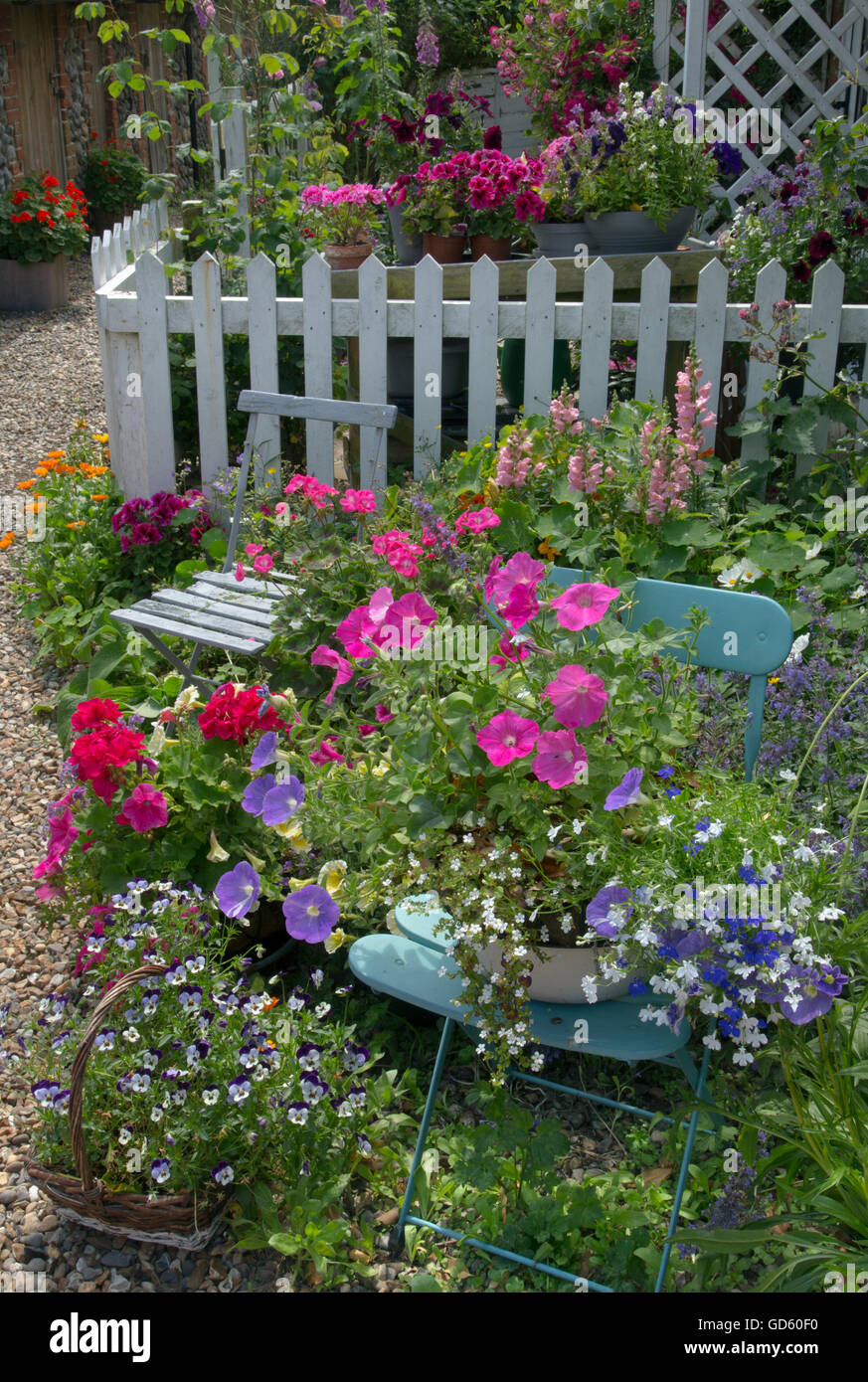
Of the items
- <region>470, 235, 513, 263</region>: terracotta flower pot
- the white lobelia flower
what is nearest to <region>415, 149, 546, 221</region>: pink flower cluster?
<region>470, 235, 513, 263</region>: terracotta flower pot

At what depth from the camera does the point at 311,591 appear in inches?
123

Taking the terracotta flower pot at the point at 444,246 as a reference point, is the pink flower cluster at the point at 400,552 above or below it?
below

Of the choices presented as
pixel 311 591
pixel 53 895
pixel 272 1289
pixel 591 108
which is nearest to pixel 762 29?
pixel 591 108

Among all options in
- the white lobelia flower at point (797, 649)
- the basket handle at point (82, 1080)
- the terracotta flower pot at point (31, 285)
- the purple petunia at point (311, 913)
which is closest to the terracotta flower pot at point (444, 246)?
the white lobelia flower at point (797, 649)

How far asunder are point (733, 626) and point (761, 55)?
18.3ft

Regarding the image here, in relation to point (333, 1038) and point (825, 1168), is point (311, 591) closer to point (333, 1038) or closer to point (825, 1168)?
point (333, 1038)

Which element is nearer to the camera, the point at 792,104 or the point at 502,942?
the point at 502,942

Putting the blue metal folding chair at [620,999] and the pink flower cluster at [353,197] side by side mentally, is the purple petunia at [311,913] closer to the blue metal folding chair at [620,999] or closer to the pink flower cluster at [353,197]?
the blue metal folding chair at [620,999]

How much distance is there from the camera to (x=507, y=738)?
186cm

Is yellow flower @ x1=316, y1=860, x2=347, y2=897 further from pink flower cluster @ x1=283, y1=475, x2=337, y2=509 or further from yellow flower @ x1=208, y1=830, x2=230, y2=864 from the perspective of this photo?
pink flower cluster @ x1=283, y1=475, x2=337, y2=509

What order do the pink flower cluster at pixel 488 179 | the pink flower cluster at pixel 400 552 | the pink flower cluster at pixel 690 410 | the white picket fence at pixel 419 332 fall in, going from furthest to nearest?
the pink flower cluster at pixel 488 179, the white picket fence at pixel 419 332, the pink flower cluster at pixel 690 410, the pink flower cluster at pixel 400 552

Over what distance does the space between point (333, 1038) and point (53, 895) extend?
85 cm

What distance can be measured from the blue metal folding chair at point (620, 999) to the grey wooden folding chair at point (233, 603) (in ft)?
3.67

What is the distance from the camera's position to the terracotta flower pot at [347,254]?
5074 millimetres
